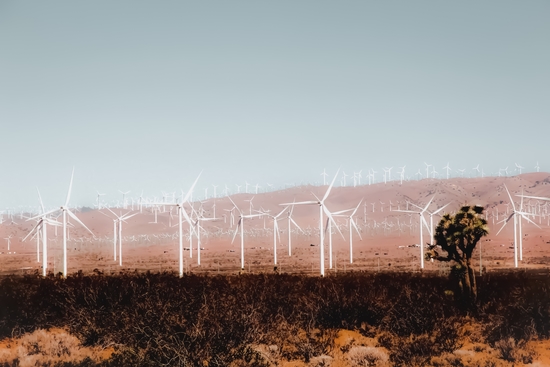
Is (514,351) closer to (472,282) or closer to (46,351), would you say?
(472,282)

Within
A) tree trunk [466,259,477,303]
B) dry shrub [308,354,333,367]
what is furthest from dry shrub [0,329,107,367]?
tree trunk [466,259,477,303]

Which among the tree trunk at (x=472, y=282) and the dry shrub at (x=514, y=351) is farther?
the tree trunk at (x=472, y=282)

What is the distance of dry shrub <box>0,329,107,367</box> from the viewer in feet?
68.3

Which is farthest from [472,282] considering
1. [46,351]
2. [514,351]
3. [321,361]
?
[46,351]

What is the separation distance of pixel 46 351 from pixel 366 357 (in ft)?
38.1

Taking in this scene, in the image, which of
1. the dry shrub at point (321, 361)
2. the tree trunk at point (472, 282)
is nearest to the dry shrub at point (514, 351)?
the tree trunk at point (472, 282)

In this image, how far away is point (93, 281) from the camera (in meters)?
27.6

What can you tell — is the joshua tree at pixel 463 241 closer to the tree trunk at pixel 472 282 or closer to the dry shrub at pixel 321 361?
the tree trunk at pixel 472 282

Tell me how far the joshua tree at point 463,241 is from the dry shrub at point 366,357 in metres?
8.89

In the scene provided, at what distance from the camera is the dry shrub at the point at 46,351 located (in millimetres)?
20812

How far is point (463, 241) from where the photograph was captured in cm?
3019

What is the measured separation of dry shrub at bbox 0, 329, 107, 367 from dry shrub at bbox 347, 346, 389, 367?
345 inches

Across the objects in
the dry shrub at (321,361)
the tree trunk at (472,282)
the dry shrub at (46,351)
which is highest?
the tree trunk at (472,282)

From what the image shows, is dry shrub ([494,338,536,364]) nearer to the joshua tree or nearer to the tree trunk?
the tree trunk
